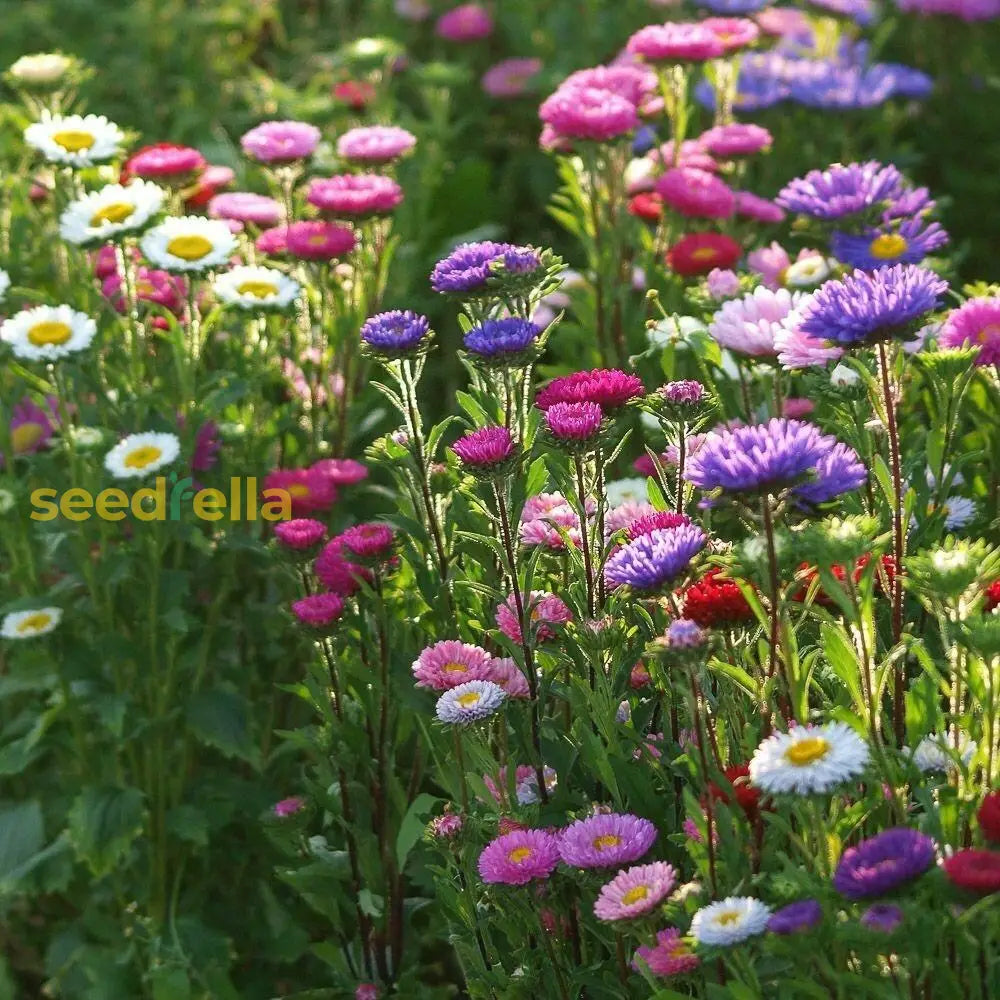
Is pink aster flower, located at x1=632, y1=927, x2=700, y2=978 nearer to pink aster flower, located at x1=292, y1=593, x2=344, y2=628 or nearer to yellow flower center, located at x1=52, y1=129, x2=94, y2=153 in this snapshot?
pink aster flower, located at x1=292, y1=593, x2=344, y2=628

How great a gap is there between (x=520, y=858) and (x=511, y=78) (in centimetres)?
314

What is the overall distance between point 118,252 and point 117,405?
8.8 inches

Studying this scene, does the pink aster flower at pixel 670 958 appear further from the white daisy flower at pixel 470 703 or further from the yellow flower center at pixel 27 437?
the yellow flower center at pixel 27 437

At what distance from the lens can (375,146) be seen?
2893mm

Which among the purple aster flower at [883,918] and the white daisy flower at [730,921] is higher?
the purple aster flower at [883,918]

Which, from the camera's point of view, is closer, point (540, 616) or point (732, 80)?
point (540, 616)

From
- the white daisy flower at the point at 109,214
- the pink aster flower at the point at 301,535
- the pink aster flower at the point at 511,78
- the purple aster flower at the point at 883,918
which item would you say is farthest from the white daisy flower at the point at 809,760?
the pink aster flower at the point at 511,78

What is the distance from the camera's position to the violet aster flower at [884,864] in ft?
4.06

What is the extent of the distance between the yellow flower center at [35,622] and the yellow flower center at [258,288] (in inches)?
21.5

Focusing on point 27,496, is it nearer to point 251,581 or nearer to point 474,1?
point 251,581

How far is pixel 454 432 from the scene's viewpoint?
3.21m

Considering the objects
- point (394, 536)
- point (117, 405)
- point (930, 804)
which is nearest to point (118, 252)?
point (117, 405)

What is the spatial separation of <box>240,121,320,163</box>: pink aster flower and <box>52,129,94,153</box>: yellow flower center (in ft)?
1.19

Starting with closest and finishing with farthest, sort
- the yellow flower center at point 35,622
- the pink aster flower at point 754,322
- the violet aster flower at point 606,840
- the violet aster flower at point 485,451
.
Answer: the violet aster flower at point 606,840 < the violet aster flower at point 485,451 < the pink aster flower at point 754,322 < the yellow flower center at point 35,622
